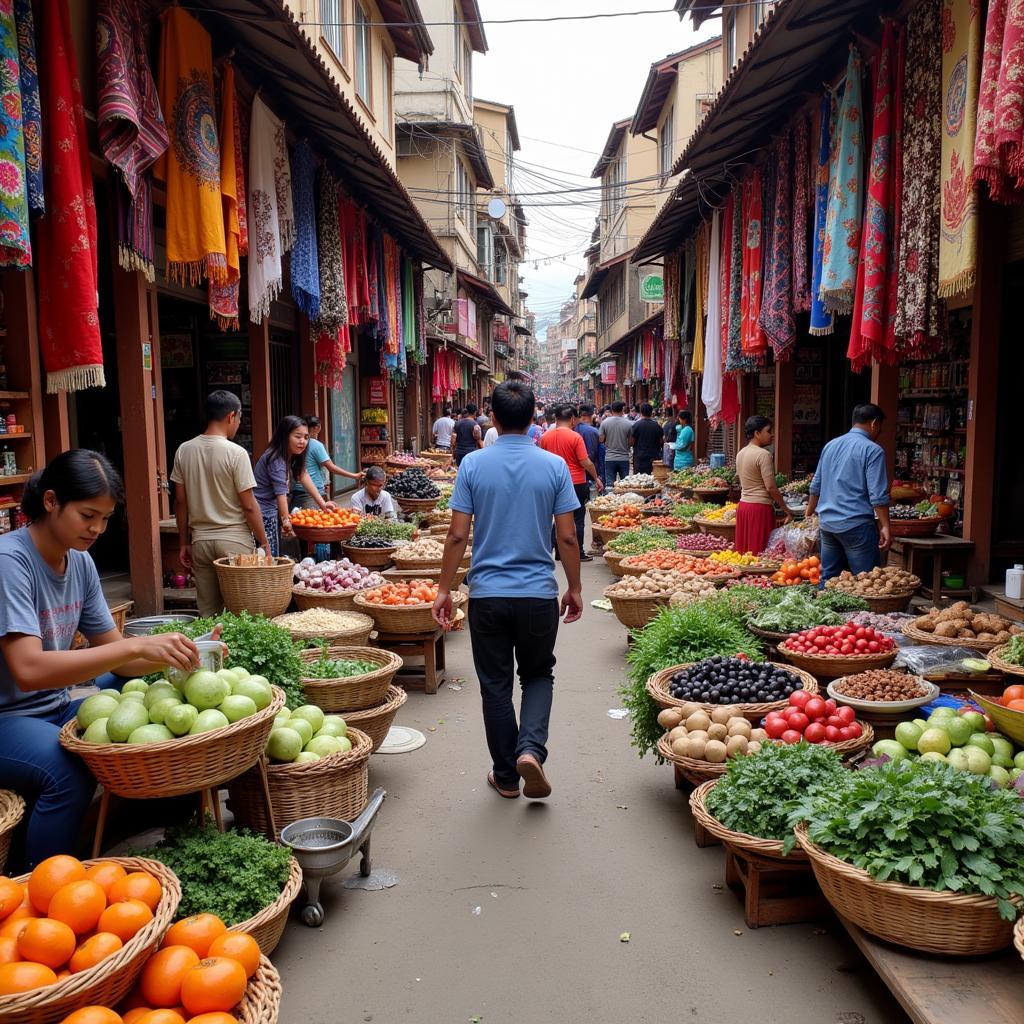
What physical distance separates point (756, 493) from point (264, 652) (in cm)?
691

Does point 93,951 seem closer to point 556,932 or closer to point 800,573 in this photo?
point 556,932

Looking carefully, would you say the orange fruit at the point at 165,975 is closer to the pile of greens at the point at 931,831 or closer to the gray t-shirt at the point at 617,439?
the pile of greens at the point at 931,831

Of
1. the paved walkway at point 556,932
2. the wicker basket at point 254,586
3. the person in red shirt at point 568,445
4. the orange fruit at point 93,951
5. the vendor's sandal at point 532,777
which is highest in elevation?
the person in red shirt at point 568,445

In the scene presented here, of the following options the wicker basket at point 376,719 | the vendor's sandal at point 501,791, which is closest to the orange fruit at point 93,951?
the wicker basket at point 376,719

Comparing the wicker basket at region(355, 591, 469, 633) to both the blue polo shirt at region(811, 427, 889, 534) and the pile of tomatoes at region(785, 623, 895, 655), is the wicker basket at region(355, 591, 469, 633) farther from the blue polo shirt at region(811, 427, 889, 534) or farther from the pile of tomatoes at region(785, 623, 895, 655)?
the blue polo shirt at region(811, 427, 889, 534)

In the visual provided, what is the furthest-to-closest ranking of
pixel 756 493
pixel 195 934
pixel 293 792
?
1. pixel 756 493
2. pixel 293 792
3. pixel 195 934

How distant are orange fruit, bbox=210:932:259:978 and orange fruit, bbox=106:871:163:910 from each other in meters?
0.23

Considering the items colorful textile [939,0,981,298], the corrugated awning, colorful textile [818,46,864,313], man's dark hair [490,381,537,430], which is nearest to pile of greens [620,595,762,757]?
man's dark hair [490,381,537,430]

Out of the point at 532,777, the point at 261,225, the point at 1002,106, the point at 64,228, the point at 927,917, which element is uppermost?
the point at 261,225

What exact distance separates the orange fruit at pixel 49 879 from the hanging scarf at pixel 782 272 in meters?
9.44

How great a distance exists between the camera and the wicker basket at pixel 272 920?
314cm

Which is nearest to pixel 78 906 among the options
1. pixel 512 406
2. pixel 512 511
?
pixel 512 511

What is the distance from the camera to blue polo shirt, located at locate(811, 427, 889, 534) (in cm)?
736

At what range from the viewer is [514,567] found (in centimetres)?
478
